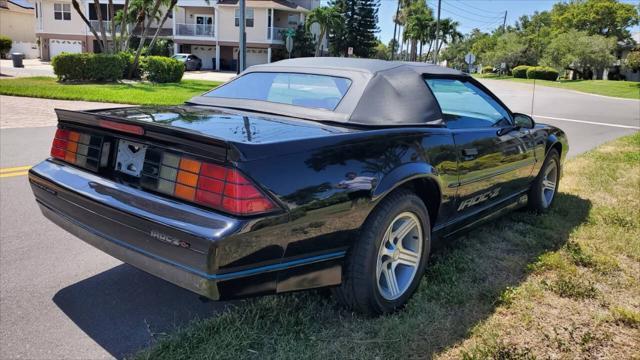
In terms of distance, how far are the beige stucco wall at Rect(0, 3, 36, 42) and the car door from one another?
204 feet

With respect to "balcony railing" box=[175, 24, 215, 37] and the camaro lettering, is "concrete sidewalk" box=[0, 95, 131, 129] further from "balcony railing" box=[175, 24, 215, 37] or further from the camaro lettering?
"balcony railing" box=[175, 24, 215, 37]

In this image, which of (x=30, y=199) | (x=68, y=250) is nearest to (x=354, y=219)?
(x=68, y=250)

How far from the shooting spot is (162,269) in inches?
98.7

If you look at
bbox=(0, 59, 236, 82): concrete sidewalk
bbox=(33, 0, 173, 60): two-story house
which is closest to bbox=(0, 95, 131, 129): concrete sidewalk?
bbox=(0, 59, 236, 82): concrete sidewalk

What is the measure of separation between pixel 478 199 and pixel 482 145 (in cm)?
41

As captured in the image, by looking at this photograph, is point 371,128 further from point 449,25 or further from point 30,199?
point 449,25

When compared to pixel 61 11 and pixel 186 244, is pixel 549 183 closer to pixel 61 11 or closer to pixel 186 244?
pixel 186 244

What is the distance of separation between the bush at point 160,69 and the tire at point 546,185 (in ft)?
67.9

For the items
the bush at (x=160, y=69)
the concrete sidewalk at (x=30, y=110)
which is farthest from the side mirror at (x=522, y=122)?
the bush at (x=160, y=69)

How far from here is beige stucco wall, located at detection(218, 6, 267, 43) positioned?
46.1 meters

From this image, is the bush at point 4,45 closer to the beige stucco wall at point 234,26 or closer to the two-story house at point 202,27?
the two-story house at point 202,27

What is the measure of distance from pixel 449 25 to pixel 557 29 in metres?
15.6

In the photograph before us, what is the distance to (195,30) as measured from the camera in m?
47.1

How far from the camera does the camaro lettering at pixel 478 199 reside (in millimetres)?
3746
